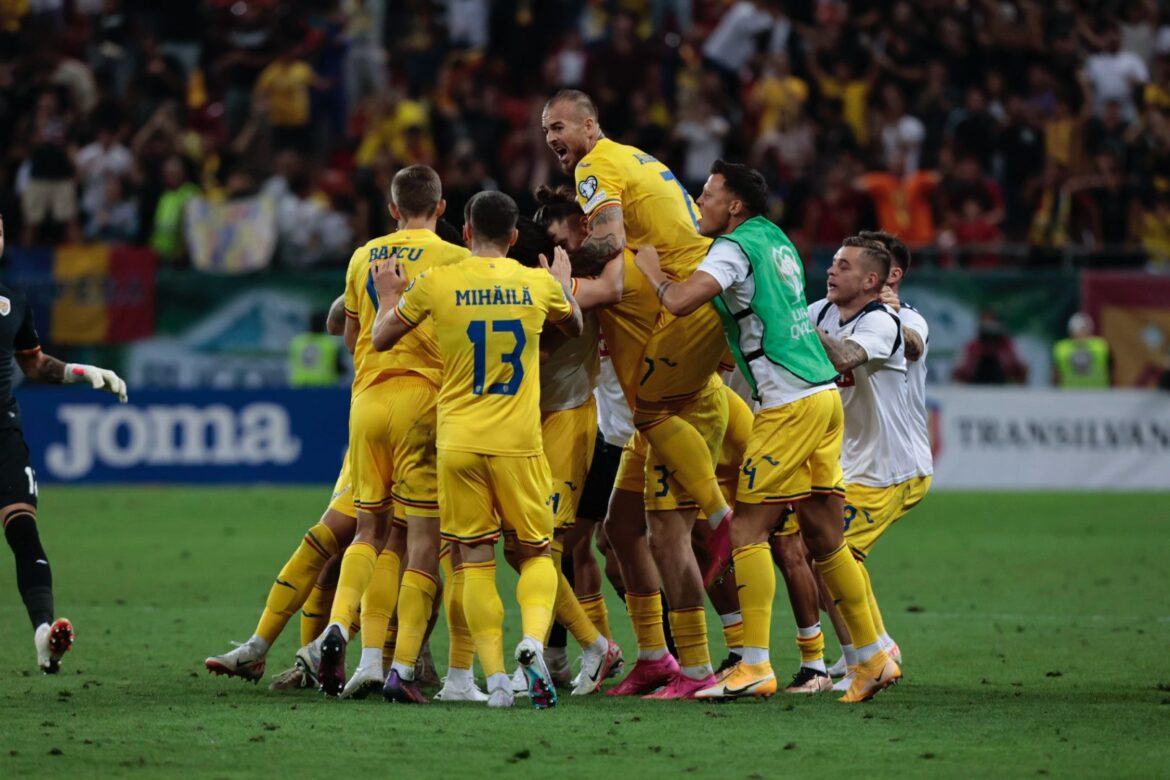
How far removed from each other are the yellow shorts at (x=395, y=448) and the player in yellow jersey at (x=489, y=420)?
1.25 ft

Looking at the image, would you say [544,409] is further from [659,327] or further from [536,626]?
[536,626]

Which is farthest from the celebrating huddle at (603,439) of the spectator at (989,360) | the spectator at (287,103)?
the spectator at (287,103)

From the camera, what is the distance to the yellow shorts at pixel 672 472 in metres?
8.34

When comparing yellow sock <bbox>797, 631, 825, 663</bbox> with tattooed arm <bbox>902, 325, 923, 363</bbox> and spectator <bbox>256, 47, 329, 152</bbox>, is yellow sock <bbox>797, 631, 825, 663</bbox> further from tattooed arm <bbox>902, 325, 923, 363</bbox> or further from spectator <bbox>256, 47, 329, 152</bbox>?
spectator <bbox>256, 47, 329, 152</bbox>

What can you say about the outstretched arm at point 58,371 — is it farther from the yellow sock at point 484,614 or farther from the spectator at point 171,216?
the spectator at point 171,216

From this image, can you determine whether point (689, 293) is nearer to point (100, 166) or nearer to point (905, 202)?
point (905, 202)

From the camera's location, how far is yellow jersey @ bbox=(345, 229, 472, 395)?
811cm

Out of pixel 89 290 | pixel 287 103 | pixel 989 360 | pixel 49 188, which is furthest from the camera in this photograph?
pixel 287 103

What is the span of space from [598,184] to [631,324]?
738 mm

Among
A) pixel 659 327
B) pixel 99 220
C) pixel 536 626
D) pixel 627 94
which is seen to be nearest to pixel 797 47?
pixel 627 94

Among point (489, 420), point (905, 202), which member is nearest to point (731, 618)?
point (489, 420)

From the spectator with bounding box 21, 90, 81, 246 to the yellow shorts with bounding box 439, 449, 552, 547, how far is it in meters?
14.9

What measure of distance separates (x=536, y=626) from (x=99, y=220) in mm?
15673

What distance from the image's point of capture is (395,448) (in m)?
8.06
